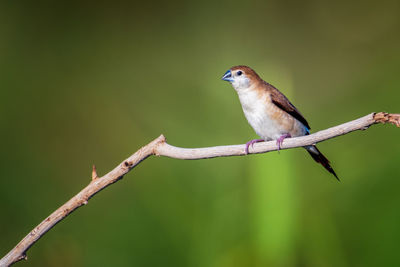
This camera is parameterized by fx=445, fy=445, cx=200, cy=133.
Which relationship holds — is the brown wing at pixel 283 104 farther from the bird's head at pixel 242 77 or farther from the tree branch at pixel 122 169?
the tree branch at pixel 122 169

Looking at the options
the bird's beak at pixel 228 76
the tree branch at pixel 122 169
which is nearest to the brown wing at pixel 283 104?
the bird's beak at pixel 228 76

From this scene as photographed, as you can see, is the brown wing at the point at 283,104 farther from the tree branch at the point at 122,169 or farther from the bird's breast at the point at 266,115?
the tree branch at the point at 122,169

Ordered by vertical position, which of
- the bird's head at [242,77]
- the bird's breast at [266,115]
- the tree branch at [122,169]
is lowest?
the tree branch at [122,169]

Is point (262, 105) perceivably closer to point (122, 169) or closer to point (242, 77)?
point (242, 77)

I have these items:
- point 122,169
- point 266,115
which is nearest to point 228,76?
point 266,115

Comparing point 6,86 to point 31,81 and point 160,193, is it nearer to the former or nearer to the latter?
point 31,81

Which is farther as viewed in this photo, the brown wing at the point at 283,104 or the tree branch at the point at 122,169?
the brown wing at the point at 283,104

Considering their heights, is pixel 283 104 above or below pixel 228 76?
below

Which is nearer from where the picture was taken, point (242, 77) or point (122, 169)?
point (122, 169)

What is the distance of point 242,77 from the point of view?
1.17 meters

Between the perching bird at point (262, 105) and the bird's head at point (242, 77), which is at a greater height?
the bird's head at point (242, 77)

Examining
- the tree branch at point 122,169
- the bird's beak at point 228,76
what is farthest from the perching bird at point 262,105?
the tree branch at point 122,169

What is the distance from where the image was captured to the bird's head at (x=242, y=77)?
117 cm

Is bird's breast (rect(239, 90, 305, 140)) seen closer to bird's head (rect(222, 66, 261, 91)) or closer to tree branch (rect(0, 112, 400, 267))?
bird's head (rect(222, 66, 261, 91))
